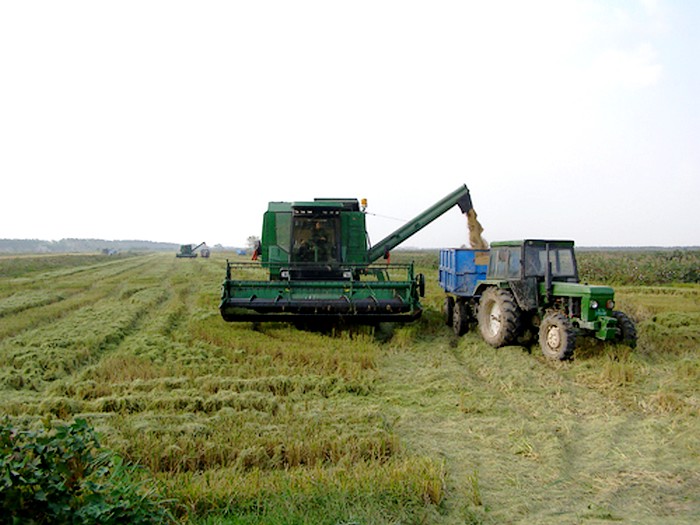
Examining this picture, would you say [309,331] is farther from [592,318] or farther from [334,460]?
[334,460]

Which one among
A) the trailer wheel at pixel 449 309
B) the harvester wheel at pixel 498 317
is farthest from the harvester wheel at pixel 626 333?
the trailer wheel at pixel 449 309

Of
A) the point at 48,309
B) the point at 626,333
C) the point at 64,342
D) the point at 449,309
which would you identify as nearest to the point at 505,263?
the point at 626,333

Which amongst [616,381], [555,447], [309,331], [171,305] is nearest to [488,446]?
[555,447]

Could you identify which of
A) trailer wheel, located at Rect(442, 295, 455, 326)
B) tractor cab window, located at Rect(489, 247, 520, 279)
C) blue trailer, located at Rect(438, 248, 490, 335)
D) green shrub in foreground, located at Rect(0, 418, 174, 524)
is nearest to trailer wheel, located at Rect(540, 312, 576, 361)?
tractor cab window, located at Rect(489, 247, 520, 279)

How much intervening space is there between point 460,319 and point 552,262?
7.83ft

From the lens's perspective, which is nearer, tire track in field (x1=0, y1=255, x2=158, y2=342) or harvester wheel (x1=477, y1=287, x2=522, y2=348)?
harvester wheel (x1=477, y1=287, x2=522, y2=348)

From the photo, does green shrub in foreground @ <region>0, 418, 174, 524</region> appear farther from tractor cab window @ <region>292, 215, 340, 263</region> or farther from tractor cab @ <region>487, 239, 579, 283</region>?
tractor cab window @ <region>292, 215, 340, 263</region>

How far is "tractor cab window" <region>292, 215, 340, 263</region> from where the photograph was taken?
1125cm

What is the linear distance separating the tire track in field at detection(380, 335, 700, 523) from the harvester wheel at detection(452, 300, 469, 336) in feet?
9.66

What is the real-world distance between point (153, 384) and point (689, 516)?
5.22 metres

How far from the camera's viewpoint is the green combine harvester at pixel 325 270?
9.61 meters

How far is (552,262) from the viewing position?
28.1 ft

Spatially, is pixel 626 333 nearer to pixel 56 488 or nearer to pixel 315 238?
pixel 315 238

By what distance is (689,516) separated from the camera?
3520mm
